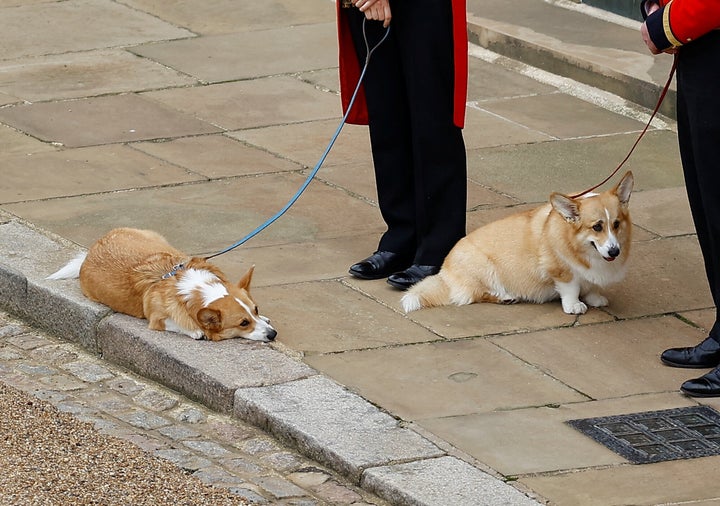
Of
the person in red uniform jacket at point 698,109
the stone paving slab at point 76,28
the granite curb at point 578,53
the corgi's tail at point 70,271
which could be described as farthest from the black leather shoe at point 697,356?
the stone paving slab at point 76,28

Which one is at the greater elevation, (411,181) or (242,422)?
(411,181)

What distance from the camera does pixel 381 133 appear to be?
642 cm

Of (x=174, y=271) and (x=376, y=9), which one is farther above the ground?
(x=376, y=9)

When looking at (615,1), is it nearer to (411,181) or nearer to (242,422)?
(411,181)

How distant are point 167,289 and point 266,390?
74 cm

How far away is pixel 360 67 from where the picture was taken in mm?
6434

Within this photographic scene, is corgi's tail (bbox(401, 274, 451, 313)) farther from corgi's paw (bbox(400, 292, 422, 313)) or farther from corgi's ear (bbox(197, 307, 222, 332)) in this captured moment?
corgi's ear (bbox(197, 307, 222, 332))

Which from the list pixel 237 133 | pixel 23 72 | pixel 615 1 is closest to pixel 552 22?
pixel 615 1

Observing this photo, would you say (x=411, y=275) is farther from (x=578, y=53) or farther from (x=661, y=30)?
(x=578, y=53)

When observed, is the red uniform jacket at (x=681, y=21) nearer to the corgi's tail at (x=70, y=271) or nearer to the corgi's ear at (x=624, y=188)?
the corgi's ear at (x=624, y=188)

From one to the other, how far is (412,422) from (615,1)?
6.19 meters

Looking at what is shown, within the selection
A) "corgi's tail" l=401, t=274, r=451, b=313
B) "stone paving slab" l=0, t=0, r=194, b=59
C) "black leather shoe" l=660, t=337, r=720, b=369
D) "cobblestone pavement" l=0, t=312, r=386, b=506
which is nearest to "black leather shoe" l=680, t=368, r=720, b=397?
"black leather shoe" l=660, t=337, r=720, b=369

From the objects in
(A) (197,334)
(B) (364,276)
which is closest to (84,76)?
(B) (364,276)

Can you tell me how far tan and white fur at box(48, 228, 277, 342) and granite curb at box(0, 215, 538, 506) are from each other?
6 cm
